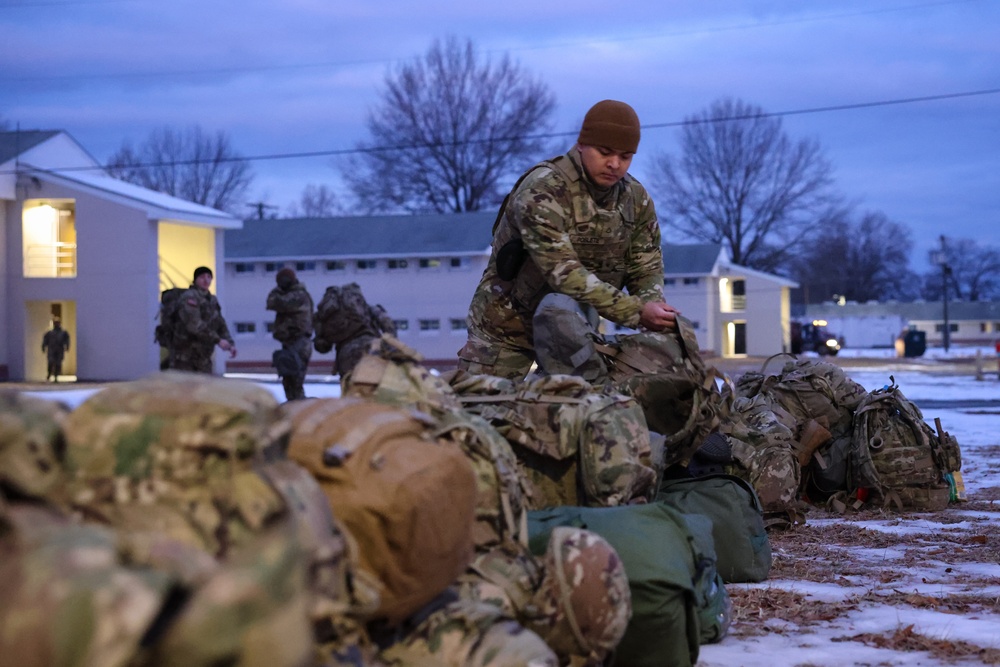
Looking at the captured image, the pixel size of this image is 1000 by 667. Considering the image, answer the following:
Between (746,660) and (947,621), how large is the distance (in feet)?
3.03

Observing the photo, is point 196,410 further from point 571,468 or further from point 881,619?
point 881,619

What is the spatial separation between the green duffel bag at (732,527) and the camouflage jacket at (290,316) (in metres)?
11.9

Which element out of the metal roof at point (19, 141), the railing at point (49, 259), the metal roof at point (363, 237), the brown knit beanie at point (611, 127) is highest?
the metal roof at point (19, 141)

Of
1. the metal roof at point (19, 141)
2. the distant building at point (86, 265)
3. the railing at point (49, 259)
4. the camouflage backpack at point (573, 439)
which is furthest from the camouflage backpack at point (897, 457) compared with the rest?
the metal roof at point (19, 141)

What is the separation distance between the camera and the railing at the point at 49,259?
31.2 m

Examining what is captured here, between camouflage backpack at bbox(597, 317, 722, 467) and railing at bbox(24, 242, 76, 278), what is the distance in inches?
1111

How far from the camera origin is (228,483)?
7.11 feet

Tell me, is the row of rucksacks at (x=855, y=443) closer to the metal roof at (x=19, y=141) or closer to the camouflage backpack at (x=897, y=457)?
the camouflage backpack at (x=897, y=457)

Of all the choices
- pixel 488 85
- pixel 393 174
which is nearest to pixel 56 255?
pixel 393 174

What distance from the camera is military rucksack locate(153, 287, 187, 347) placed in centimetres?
1491

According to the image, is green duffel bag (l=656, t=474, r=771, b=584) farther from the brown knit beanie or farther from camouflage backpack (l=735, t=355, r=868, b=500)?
camouflage backpack (l=735, t=355, r=868, b=500)

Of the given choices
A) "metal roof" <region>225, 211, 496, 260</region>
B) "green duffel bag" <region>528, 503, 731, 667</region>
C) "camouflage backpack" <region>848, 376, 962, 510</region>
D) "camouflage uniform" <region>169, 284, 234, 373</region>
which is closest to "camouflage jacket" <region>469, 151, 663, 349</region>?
"green duffel bag" <region>528, 503, 731, 667</region>

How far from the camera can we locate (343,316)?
15.0 metres

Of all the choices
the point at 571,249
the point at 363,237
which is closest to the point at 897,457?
the point at 571,249
